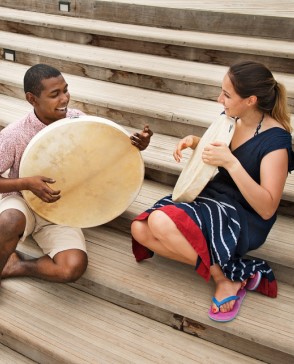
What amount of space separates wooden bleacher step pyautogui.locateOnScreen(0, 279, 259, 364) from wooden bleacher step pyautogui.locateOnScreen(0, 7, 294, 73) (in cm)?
191

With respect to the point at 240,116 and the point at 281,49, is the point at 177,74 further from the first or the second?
the point at 240,116

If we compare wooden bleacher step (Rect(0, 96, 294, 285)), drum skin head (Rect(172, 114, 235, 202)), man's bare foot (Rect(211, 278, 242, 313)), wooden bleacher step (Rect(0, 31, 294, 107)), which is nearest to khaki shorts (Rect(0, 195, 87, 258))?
wooden bleacher step (Rect(0, 96, 294, 285))

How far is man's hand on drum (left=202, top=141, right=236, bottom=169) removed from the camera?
5.41ft

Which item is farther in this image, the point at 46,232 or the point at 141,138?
the point at 46,232

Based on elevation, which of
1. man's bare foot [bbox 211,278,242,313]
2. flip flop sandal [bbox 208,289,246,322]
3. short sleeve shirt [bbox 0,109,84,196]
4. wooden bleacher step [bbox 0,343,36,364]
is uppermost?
short sleeve shirt [bbox 0,109,84,196]

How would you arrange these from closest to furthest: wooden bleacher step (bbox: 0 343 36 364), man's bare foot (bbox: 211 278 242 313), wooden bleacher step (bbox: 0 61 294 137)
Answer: man's bare foot (bbox: 211 278 242 313) < wooden bleacher step (bbox: 0 343 36 364) < wooden bleacher step (bbox: 0 61 294 137)

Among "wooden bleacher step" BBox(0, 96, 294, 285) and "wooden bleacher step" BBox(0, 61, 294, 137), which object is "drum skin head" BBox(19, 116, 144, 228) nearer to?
"wooden bleacher step" BBox(0, 96, 294, 285)

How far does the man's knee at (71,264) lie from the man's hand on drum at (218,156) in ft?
2.46

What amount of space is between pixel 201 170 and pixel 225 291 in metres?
0.54

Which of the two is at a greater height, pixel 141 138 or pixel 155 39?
pixel 155 39

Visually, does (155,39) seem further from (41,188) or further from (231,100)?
(41,188)

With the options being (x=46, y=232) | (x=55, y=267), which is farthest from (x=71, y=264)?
(x=46, y=232)

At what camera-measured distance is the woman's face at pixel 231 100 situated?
169 centimetres

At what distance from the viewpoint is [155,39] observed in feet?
10.2
